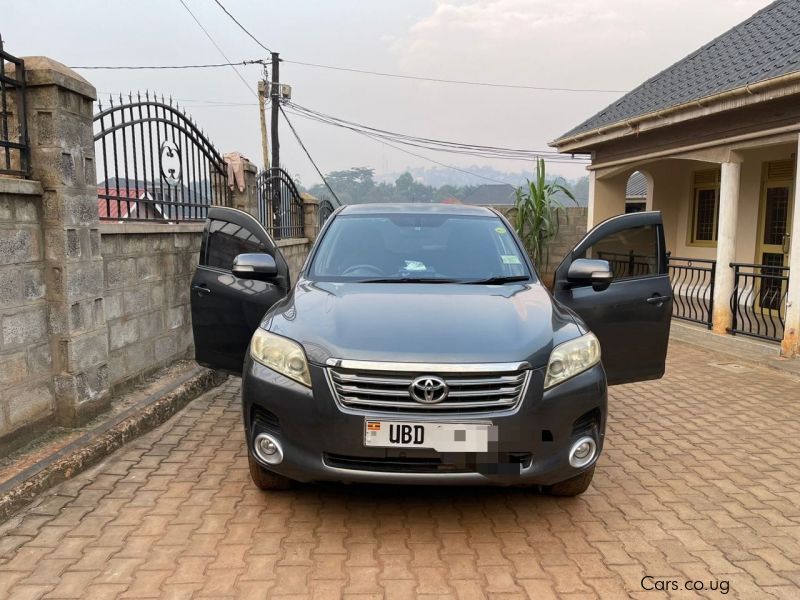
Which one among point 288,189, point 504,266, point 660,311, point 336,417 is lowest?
point 336,417

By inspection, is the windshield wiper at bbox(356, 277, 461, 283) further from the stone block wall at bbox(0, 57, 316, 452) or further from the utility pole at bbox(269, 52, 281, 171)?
the utility pole at bbox(269, 52, 281, 171)

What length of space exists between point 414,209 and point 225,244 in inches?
59.8

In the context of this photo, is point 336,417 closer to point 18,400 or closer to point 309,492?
point 309,492

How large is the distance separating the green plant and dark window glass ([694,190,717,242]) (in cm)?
259

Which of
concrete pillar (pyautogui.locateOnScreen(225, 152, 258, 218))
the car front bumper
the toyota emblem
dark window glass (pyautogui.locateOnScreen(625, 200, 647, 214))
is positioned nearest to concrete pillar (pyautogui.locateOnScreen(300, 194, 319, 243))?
concrete pillar (pyautogui.locateOnScreen(225, 152, 258, 218))

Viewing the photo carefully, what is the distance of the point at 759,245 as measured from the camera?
10.2m

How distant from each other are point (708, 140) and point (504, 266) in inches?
240

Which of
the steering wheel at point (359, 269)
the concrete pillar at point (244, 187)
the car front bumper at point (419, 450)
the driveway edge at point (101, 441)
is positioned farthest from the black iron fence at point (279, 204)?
the car front bumper at point (419, 450)

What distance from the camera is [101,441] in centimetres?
390

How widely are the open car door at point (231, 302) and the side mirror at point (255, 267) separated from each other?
0.22m

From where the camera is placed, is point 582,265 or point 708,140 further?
point 708,140

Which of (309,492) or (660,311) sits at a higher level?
(660,311)

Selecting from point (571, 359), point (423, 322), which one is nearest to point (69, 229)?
point (423, 322)

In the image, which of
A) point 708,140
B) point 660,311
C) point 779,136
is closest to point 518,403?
point 660,311
